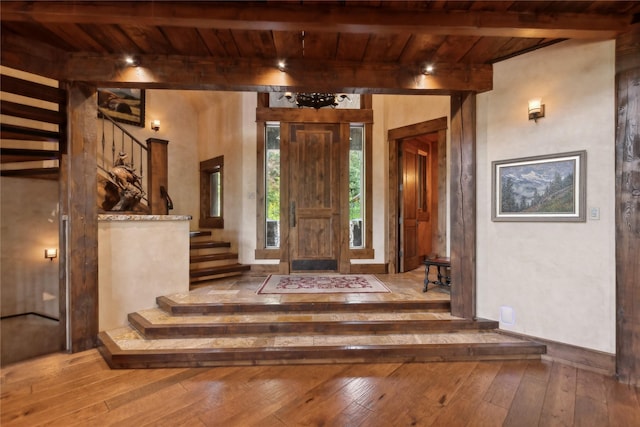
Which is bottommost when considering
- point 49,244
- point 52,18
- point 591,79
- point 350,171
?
point 49,244

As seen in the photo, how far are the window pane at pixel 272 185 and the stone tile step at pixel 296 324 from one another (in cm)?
198

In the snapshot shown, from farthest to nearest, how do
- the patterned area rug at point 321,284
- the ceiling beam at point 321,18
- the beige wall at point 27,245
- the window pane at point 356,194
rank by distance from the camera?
the window pane at point 356,194 → the beige wall at point 27,245 → the patterned area rug at point 321,284 → the ceiling beam at point 321,18

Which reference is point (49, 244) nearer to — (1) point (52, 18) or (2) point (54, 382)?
(2) point (54, 382)

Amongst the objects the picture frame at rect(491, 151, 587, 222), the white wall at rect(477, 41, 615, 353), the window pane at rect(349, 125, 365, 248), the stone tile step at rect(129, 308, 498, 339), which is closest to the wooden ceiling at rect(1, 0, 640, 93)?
the white wall at rect(477, 41, 615, 353)

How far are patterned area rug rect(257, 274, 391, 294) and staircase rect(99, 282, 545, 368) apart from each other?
45 centimetres

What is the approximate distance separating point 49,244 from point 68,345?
203cm

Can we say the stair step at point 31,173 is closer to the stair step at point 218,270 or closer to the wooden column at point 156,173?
the wooden column at point 156,173

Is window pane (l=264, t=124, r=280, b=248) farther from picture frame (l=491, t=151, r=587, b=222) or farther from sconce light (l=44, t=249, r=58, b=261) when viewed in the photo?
picture frame (l=491, t=151, r=587, b=222)

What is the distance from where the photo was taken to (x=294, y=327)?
Answer: 269 centimetres

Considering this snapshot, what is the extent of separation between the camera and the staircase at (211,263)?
408 centimetres

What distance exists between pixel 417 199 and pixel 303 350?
379cm

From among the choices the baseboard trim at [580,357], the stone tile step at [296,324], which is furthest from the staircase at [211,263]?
the baseboard trim at [580,357]

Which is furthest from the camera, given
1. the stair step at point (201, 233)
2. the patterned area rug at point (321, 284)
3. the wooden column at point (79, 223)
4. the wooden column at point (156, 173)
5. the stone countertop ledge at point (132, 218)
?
the stair step at point (201, 233)

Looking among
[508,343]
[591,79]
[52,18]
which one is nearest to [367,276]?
A: [508,343]
